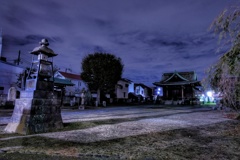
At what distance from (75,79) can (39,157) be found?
120ft

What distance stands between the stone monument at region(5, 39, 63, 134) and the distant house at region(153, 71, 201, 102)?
32.7 m

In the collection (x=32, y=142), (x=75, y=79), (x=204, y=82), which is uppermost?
(x=75, y=79)

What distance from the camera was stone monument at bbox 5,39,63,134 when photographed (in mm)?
6473

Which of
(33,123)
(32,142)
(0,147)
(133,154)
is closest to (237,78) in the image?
(133,154)

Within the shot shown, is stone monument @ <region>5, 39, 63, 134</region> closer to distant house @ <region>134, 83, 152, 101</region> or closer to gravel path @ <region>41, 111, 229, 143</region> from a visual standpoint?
gravel path @ <region>41, 111, 229, 143</region>

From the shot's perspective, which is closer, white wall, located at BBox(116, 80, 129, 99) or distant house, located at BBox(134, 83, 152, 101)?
white wall, located at BBox(116, 80, 129, 99)

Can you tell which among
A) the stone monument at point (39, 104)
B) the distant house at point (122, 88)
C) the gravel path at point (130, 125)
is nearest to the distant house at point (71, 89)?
the distant house at point (122, 88)

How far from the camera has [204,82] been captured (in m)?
5.38

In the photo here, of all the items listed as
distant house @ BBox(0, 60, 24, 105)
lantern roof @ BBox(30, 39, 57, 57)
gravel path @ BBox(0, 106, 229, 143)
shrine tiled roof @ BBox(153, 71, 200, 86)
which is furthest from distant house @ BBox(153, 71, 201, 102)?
lantern roof @ BBox(30, 39, 57, 57)

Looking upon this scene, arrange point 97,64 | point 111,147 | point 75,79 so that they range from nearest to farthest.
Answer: point 111,147
point 97,64
point 75,79

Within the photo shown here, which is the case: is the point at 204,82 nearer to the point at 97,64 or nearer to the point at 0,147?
the point at 0,147

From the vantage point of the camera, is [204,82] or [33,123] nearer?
[204,82]

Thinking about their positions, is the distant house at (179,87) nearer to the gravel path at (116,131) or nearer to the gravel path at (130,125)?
the gravel path at (130,125)

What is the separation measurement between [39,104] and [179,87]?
35.6 meters
